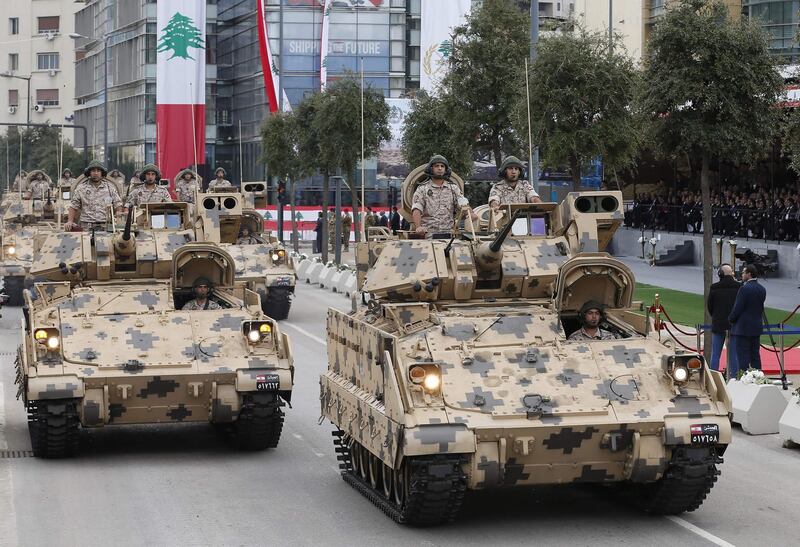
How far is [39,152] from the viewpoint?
3361 inches

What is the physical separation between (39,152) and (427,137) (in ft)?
165

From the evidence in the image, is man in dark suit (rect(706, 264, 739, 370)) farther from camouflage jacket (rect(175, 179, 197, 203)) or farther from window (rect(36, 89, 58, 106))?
window (rect(36, 89, 58, 106))

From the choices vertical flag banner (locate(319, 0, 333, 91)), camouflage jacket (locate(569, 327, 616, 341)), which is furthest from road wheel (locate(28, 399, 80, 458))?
vertical flag banner (locate(319, 0, 333, 91))

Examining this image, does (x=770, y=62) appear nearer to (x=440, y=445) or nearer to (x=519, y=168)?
(x=519, y=168)

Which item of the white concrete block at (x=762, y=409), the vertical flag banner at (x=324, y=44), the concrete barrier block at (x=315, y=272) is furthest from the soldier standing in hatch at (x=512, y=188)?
the vertical flag banner at (x=324, y=44)

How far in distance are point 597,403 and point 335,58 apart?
187 feet

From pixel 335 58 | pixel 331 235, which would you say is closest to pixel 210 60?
pixel 335 58

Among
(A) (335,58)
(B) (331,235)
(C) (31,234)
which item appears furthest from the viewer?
(A) (335,58)

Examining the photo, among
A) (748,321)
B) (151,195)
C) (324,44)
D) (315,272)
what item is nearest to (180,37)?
(324,44)

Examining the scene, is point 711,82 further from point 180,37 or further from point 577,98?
point 180,37

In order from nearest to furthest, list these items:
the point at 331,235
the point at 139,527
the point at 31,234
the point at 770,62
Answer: the point at 139,527 < the point at 770,62 < the point at 31,234 < the point at 331,235

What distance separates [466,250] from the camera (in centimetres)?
1502

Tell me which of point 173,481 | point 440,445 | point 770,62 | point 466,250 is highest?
point 770,62

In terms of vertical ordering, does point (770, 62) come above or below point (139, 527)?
above
